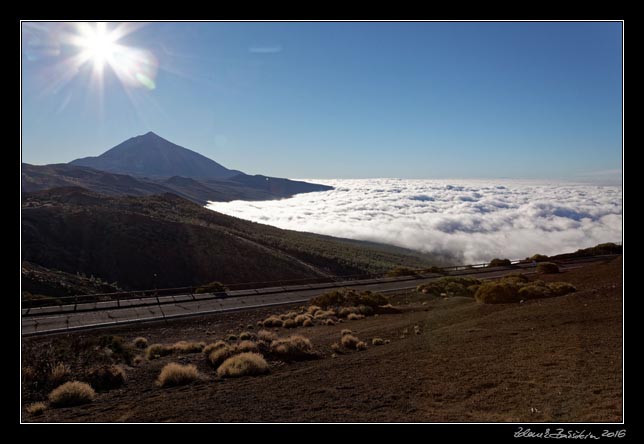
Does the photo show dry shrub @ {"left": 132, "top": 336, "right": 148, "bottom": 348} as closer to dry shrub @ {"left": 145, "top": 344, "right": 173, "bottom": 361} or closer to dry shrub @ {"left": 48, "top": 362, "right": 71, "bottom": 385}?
dry shrub @ {"left": 145, "top": 344, "right": 173, "bottom": 361}

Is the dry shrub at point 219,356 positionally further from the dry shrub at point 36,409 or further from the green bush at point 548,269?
the green bush at point 548,269

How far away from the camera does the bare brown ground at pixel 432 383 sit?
5.70 metres

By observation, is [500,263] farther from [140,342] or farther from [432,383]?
[432,383]

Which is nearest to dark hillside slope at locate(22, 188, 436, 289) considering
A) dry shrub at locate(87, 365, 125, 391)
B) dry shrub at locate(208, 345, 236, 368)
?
dry shrub at locate(208, 345, 236, 368)

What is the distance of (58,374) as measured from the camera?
8.17 meters

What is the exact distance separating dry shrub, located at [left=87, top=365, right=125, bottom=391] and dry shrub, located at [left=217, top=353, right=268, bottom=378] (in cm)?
215

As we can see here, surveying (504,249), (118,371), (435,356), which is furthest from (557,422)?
(504,249)

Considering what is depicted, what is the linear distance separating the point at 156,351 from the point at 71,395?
432cm

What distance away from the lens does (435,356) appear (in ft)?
29.2

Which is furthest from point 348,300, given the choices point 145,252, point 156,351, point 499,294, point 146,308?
point 145,252

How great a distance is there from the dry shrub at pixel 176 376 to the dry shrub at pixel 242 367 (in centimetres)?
62

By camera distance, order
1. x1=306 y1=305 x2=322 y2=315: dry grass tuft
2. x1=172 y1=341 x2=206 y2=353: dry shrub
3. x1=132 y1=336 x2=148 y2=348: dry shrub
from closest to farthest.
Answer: x1=172 y1=341 x2=206 y2=353: dry shrub < x1=132 y1=336 x2=148 y2=348: dry shrub < x1=306 y1=305 x2=322 y2=315: dry grass tuft

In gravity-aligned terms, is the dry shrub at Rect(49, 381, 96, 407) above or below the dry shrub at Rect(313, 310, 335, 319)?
above

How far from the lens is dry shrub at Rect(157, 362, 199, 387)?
8.22m
